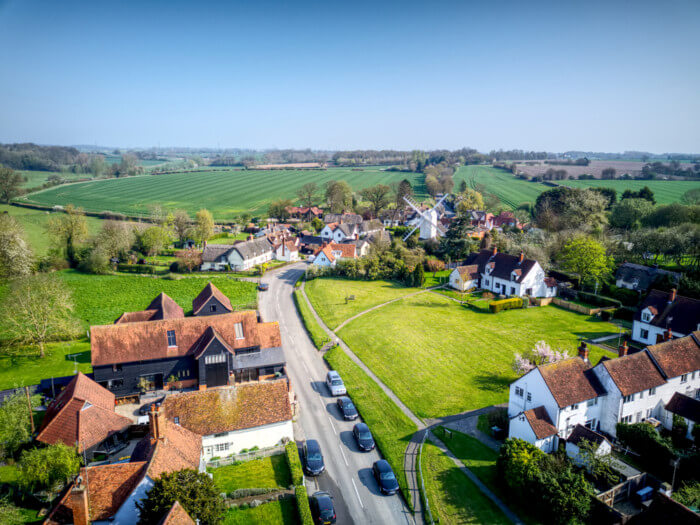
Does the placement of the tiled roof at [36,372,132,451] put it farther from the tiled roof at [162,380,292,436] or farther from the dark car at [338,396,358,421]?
the dark car at [338,396,358,421]

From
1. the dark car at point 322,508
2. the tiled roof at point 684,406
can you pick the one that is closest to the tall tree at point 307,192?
the tiled roof at point 684,406

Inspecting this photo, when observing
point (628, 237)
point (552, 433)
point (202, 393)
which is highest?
point (628, 237)

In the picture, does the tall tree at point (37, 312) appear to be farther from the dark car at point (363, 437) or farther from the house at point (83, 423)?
the dark car at point (363, 437)

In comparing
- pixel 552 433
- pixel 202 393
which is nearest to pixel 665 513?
pixel 552 433

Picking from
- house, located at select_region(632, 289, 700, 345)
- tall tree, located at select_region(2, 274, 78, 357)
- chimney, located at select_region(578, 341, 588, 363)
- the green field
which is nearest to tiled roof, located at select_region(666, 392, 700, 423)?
chimney, located at select_region(578, 341, 588, 363)

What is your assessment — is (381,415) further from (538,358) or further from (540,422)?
(538,358)

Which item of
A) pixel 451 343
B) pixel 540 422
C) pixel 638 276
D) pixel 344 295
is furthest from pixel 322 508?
pixel 638 276

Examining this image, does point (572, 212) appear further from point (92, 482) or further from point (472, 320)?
point (92, 482)
